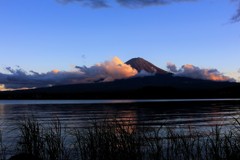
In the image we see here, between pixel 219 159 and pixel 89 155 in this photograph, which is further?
pixel 89 155

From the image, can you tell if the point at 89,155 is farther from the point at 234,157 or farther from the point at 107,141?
the point at 234,157

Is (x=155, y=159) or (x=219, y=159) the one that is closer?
(x=219, y=159)

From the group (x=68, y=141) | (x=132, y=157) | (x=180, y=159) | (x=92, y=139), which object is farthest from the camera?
(x=68, y=141)

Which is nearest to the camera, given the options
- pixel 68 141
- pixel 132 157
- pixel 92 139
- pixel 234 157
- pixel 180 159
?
pixel 234 157

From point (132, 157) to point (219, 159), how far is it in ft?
12.9

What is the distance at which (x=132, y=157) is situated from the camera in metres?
16.8

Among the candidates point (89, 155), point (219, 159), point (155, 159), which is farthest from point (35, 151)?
point (219, 159)

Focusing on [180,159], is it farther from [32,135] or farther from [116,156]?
[32,135]

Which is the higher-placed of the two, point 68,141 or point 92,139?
point 92,139

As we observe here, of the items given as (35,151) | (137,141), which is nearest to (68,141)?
(35,151)

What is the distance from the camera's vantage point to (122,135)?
56.5 ft

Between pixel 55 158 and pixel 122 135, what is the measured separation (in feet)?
13.1

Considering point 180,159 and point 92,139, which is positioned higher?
point 92,139

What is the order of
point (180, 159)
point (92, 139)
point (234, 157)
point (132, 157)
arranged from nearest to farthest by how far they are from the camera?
1. point (234, 157)
2. point (132, 157)
3. point (92, 139)
4. point (180, 159)
